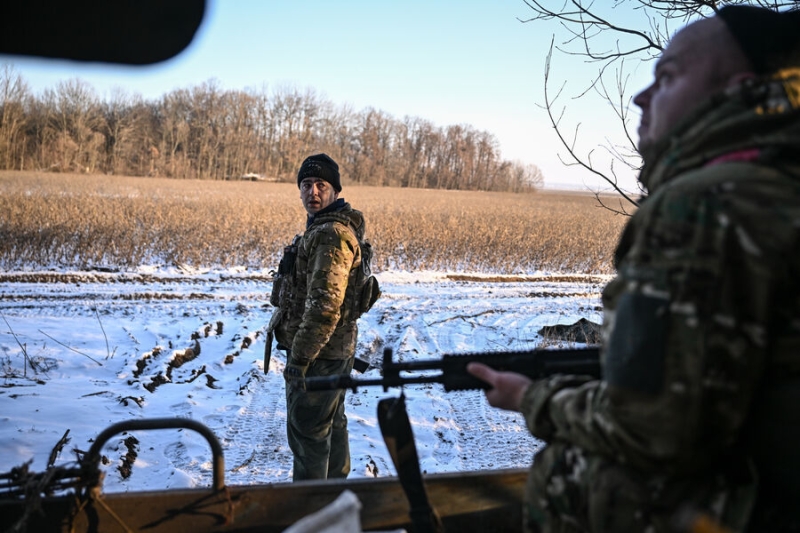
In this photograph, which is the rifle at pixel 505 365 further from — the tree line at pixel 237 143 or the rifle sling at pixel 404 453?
the tree line at pixel 237 143

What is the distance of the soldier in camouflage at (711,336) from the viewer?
970 mm

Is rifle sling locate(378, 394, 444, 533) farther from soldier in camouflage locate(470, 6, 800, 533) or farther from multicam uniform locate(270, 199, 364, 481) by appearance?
multicam uniform locate(270, 199, 364, 481)

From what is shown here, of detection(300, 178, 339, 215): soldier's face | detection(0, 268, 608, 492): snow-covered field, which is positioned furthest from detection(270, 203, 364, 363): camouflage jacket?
detection(0, 268, 608, 492): snow-covered field

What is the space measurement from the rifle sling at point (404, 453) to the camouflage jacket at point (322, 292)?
1471 mm

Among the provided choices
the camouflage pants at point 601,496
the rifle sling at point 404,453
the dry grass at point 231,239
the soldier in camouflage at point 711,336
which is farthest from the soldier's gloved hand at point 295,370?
the dry grass at point 231,239

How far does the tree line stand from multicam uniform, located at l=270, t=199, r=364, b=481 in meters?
24.5

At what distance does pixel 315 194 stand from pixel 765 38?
272cm

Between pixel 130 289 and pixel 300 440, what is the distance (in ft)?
23.4

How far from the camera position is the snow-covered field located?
4090 mm

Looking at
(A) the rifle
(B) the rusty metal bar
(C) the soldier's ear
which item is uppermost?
(C) the soldier's ear

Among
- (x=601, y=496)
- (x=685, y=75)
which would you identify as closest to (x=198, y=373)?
(x=601, y=496)

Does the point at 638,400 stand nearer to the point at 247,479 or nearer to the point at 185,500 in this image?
the point at 185,500

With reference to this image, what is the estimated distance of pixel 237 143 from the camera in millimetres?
51188

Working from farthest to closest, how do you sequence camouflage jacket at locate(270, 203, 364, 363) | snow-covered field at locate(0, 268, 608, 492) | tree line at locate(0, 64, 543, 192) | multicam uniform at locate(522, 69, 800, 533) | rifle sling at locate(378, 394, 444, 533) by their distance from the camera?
tree line at locate(0, 64, 543, 192), snow-covered field at locate(0, 268, 608, 492), camouflage jacket at locate(270, 203, 364, 363), rifle sling at locate(378, 394, 444, 533), multicam uniform at locate(522, 69, 800, 533)
